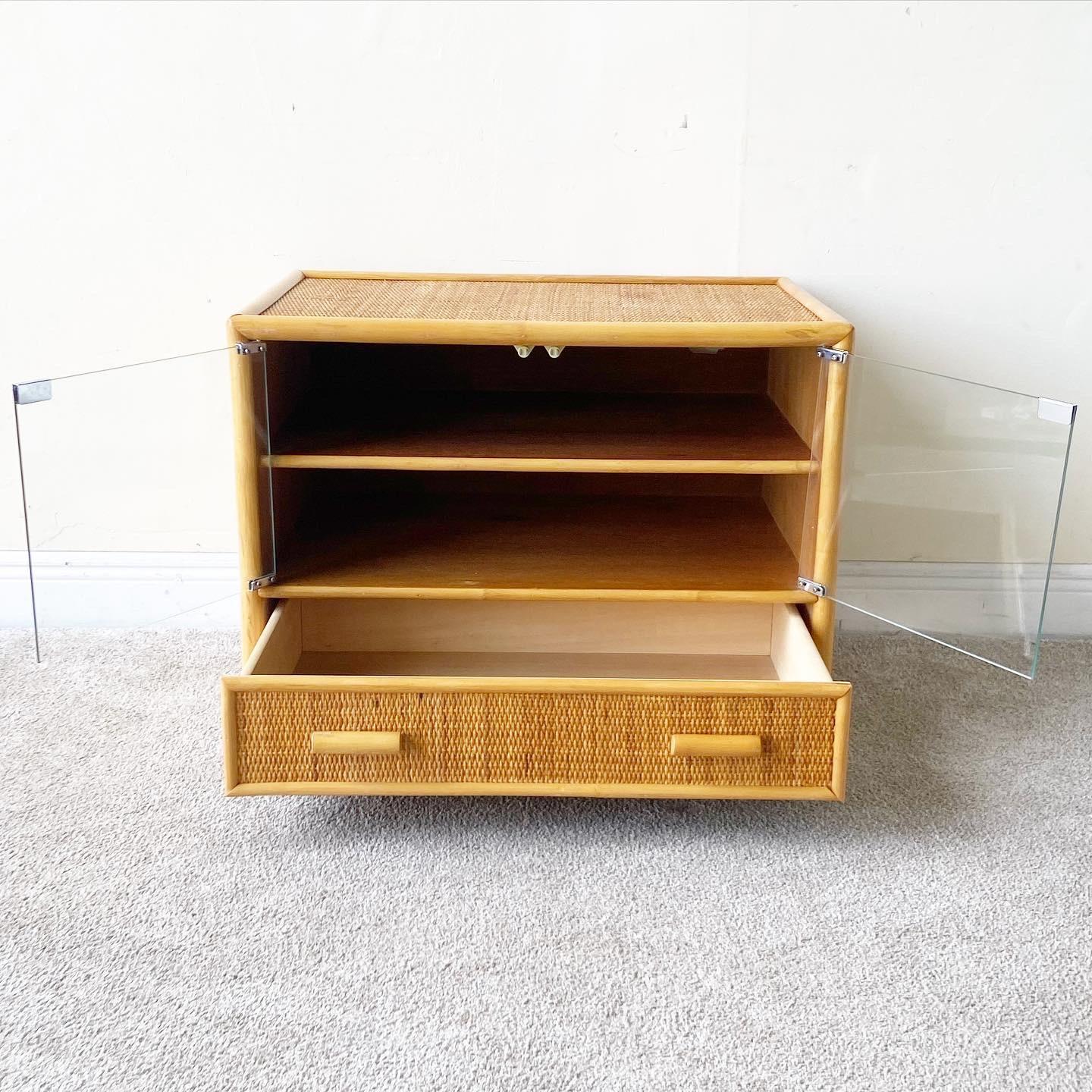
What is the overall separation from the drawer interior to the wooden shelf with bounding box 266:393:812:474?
0.66 ft

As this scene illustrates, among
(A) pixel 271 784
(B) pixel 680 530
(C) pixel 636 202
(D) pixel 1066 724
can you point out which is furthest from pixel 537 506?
(D) pixel 1066 724

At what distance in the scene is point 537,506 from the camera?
4.90 feet

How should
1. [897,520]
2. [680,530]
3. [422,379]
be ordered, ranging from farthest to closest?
1. [422,379]
2. [680,530]
3. [897,520]

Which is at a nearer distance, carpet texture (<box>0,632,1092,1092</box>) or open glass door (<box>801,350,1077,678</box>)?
carpet texture (<box>0,632,1092,1092</box>)

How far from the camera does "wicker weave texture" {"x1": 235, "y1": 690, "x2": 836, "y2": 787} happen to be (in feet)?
3.46

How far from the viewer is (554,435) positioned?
1.28m

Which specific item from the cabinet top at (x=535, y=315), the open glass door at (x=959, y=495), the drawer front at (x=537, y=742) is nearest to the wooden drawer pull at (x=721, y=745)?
the drawer front at (x=537, y=742)

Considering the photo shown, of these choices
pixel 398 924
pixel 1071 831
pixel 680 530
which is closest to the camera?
pixel 398 924

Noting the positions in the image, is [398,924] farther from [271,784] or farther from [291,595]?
[291,595]

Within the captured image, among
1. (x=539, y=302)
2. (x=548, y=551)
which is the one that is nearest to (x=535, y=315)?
(x=539, y=302)

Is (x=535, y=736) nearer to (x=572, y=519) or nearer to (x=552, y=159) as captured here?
(x=572, y=519)

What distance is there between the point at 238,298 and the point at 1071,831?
4.12 feet

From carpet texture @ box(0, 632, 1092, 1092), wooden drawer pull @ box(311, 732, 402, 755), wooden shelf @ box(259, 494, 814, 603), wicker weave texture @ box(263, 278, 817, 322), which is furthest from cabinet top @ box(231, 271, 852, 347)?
carpet texture @ box(0, 632, 1092, 1092)

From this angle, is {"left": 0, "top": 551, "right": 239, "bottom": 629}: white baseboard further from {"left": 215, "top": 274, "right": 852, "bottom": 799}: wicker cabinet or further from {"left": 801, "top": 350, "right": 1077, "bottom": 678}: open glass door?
{"left": 801, "top": 350, "right": 1077, "bottom": 678}: open glass door
